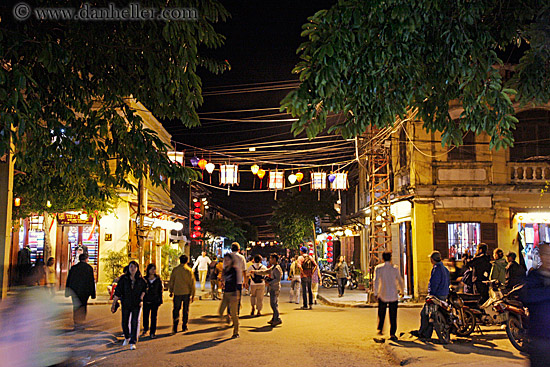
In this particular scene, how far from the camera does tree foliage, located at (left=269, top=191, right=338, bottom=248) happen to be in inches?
1813

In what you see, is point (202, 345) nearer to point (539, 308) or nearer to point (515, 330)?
point (515, 330)

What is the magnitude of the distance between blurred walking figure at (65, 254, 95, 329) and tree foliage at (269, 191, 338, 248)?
33437mm

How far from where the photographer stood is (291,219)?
1861 inches

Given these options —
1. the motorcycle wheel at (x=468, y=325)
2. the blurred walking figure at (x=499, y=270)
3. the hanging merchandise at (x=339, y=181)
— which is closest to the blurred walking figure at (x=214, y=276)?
the hanging merchandise at (x=339, y=181)

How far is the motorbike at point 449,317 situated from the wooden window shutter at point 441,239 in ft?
33.1

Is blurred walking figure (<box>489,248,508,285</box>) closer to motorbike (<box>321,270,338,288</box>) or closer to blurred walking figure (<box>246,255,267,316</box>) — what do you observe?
blurred walking figure (<box>246,255,267,316</box>)

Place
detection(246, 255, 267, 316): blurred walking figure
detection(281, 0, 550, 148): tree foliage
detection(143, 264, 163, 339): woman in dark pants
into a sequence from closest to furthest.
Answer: detection(281, 0, 550, 148): tree foliage → detection(143, 264, 163, 339): woman in dark pants → detection(246, 255, 267, 316): blurred walking figure

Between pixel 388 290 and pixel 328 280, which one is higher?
pixel 388 290

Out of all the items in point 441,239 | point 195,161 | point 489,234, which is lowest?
point 441,239

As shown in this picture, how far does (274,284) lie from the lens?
15.8 metres

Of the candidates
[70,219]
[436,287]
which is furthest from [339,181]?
[436,287]

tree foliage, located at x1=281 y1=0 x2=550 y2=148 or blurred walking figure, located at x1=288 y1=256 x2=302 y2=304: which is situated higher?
tree foliage, located at x1=281 y1=0 x2=550 y2=148

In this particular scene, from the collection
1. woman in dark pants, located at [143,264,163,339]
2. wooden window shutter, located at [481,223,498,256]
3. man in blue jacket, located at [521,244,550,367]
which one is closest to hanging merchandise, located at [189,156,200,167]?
woman in dark pants, located at [143,264,163,339]

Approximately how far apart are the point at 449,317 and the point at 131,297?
22.2ft
